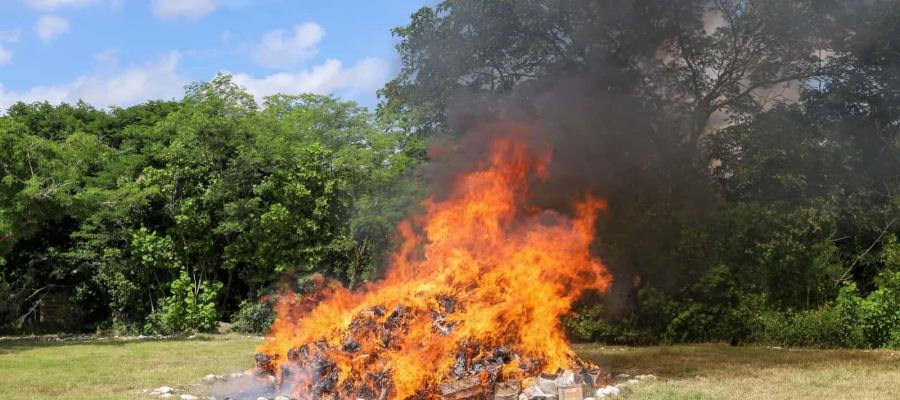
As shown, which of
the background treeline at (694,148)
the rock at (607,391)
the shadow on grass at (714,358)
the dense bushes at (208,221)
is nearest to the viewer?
the rock at (607,391)

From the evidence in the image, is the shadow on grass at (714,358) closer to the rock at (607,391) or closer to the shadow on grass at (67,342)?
the rock at (607,391)

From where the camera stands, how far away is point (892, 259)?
16.1 meters

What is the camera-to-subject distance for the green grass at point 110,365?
36.4ft

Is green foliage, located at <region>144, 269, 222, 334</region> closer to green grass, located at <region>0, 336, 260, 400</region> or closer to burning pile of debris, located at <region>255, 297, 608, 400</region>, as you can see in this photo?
green grass, located at <region>0, 336, 260, 400</region>

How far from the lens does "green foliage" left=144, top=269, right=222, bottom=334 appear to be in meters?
22.4

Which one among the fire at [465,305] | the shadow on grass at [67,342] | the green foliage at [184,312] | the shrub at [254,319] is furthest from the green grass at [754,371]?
the green foliage at [184,312]

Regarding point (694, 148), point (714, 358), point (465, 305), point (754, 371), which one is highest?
point (694, 148)

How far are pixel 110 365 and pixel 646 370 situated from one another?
964cm

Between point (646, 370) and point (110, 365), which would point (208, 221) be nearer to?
point (110, 365)

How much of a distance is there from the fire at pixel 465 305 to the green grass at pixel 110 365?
2.01m

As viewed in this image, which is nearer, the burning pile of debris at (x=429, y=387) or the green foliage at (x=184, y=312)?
the burning pile of debris at (x=429, y=387)

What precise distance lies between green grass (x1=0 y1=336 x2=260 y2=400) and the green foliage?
2008mm

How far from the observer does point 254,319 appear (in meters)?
22.5

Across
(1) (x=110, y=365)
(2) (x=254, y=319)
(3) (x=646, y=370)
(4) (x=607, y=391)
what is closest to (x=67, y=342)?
(2) (x=254, y=319)
